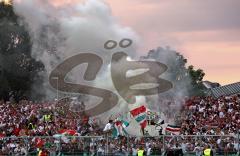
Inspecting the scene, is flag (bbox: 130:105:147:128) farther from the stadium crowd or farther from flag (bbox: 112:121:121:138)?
flag (bbox: 112:121:121:138)

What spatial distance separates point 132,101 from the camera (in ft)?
177

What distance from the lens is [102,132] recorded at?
145 ft

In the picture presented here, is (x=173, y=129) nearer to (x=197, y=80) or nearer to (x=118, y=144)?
(x=118, y=144)

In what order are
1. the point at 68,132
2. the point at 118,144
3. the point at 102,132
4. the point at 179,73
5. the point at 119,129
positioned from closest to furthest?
the point at 118,144 → the point at 119,129 → the point at 68,132 → the point at 102,132 → the point at 179,73

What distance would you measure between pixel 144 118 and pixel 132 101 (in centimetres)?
935

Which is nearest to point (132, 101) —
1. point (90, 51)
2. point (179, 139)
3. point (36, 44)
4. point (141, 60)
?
point (141, 60)

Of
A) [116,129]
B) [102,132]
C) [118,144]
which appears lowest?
[118,144]

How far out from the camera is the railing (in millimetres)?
37125

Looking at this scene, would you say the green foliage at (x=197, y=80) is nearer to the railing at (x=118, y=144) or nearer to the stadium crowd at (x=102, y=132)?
the stadium crowd at (x=102, y=132)

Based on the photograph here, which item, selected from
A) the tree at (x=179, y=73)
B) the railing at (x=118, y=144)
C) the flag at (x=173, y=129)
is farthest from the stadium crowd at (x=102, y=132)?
the tree at (x=179, y=73)

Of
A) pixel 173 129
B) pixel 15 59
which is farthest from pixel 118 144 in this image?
pixel 15 59

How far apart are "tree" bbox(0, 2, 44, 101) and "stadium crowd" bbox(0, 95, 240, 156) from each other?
3241 centimetres

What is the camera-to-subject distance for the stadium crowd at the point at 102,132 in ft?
123

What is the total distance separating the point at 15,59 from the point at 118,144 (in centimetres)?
4923
